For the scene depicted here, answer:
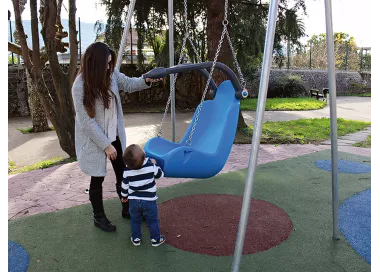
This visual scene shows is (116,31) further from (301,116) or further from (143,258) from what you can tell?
(143,258)

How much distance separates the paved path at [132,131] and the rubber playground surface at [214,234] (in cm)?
361

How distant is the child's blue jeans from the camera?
2.53 m

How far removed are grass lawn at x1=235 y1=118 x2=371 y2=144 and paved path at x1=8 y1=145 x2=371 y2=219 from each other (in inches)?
34.6

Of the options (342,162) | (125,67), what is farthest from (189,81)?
(342,162)

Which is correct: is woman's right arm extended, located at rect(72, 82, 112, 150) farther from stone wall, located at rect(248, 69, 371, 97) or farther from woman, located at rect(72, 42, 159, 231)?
stone wall, located at rect(248, 69, 371, 97)

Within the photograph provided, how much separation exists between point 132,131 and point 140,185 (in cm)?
586

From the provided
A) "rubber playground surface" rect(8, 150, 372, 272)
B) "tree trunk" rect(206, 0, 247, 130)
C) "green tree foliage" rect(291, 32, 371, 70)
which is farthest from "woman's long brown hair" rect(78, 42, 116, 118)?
"green tree foliage" rect(291, 32, 371, 70)

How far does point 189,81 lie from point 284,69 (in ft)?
21.7

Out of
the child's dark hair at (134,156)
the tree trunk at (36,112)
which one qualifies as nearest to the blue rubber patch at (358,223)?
the child's dark hair at (134,156)

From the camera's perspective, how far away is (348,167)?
15.3 ft

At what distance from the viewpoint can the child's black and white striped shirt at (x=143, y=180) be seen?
2480mm

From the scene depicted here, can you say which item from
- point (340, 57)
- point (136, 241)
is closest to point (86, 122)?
point (136, 241)

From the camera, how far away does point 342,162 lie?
16.1 ft

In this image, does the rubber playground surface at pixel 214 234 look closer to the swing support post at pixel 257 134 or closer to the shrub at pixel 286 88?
the swing support post at pixel 257 134
